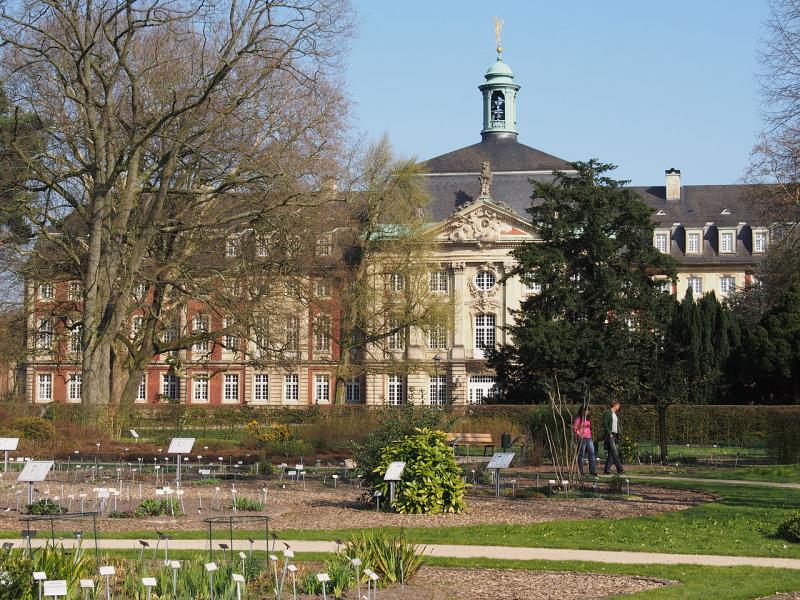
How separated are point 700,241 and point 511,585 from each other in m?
61.5

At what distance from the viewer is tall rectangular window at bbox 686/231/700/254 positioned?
228ft

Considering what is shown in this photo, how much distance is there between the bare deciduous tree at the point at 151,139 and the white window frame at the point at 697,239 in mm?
42082

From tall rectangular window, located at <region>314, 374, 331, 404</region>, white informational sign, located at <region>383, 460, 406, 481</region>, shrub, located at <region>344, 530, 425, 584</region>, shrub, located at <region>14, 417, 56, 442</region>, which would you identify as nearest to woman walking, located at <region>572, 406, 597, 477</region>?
white informational sign, located at <region>383, 460, 406, 481</region>

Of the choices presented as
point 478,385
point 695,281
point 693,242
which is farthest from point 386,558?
point 693,242

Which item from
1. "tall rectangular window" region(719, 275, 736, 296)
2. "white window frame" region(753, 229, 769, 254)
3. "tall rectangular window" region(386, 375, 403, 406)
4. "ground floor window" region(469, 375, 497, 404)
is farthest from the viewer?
"tall rectangular window" region(719, 275, 736, 296)

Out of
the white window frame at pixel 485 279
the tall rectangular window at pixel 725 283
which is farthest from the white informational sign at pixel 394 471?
the tall rectangular window at pixel 725 283

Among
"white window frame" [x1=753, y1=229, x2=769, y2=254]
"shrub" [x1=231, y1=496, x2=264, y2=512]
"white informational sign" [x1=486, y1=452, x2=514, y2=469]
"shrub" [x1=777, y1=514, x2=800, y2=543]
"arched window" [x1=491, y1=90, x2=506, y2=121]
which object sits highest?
"arched window" [x1=491, y1=90, x2=506, y2=121]

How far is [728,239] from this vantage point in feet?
227

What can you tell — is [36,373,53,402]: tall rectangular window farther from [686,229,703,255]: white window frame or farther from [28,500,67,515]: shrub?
[28,500,67,515]: shrub

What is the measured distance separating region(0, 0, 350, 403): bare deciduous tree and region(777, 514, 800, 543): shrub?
17.1m

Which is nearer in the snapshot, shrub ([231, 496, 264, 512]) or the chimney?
shrub ([231, 496, 264, 512])

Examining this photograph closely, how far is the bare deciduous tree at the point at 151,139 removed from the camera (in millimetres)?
27766

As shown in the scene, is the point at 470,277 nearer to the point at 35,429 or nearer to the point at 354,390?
the point at 354,390

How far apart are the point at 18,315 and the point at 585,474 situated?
1659cm
